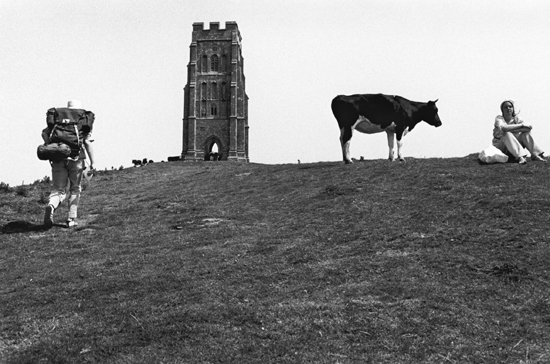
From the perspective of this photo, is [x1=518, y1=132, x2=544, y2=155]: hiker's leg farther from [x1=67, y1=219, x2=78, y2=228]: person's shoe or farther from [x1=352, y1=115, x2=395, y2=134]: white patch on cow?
[x1=67, y1=219, x2=78, y2=228]: person's shoe

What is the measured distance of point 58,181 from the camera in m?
13.1

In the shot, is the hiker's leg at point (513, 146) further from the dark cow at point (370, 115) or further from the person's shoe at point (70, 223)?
the person's shoe at point (70, 223)

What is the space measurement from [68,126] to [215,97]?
7829 cm

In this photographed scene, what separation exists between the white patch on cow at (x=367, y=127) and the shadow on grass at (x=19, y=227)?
36.1 feet

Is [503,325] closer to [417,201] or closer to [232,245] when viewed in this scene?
[232,245]

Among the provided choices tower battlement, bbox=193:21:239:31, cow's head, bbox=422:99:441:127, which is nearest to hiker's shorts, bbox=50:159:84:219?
cow's head, bbox=422:99:441:127

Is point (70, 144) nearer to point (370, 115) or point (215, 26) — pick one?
point (370, 115)

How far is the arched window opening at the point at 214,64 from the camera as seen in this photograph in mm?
90938

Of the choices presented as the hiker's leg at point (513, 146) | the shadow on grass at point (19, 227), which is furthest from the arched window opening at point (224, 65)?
the shadow on grass at point (19, 227)

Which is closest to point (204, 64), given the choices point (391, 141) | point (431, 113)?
point (431, 113)

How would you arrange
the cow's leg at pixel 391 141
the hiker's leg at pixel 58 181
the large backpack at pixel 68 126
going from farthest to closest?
the cow's leg at pixel 391 141 → the hiker's leg at pixel 58 181 → the large backpack at pixel 68 126

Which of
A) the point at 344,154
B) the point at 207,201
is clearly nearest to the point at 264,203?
the point at 207,201

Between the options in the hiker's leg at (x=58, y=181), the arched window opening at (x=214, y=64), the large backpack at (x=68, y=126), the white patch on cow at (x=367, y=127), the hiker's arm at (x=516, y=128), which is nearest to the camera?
the large backpack at (x=68, y=126)

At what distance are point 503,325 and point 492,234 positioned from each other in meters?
3.40
